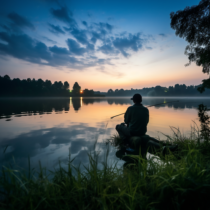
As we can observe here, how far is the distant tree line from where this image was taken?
309 feet

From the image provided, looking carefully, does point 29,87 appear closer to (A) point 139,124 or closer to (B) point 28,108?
(B) point 28,108

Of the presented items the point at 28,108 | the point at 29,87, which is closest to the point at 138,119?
the point at 28,108

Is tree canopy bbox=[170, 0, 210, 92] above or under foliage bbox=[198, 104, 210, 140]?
above

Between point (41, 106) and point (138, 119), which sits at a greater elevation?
point (138, 119)

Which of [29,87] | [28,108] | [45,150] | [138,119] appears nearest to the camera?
[138,119]

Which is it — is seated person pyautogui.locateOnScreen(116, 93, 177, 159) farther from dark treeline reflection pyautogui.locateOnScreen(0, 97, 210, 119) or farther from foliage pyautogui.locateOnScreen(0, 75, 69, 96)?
foliage pyautogui.locateOnScreen(0, 75, 69, 96)

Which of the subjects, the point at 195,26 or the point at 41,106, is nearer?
the point at 195,26

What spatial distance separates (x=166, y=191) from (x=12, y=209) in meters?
2.41

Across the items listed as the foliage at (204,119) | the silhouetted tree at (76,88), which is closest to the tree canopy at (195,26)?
the foliage at (204,119)

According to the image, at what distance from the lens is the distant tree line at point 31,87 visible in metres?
94.3

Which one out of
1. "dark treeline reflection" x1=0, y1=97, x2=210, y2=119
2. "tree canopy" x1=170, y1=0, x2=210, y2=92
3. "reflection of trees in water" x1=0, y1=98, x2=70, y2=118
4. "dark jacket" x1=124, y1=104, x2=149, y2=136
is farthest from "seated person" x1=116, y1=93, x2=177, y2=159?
"reflection of trees in water" x1=0, y1=98, x2=70, y2=118

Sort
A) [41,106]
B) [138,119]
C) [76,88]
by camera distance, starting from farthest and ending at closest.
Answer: [76,88] < [41,106] < [138,119]

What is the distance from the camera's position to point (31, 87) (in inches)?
4301

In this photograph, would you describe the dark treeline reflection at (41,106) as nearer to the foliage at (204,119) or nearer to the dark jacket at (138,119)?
the dark jacket at (138,119)
